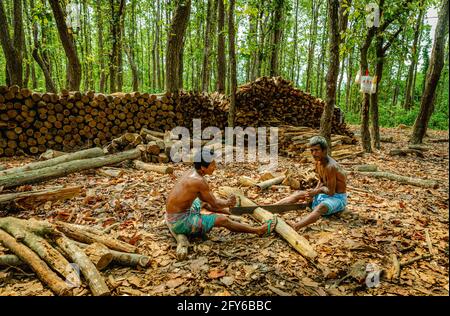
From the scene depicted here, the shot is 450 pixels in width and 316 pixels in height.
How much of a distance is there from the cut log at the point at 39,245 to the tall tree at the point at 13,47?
7.46 meters

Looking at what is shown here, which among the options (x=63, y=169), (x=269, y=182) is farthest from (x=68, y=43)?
(x=269, y=182)

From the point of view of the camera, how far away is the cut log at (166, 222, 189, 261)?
10.6 feet

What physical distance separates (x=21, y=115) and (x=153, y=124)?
3.39m

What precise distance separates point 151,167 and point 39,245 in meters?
3.76

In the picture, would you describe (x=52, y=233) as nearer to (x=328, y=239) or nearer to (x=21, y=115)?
(x=328, y=239)

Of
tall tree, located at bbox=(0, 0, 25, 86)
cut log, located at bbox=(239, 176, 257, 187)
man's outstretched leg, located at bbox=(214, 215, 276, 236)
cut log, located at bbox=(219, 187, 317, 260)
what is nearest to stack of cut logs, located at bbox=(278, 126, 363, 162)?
cut log, located at bbox=(239, 176, 257, 187)

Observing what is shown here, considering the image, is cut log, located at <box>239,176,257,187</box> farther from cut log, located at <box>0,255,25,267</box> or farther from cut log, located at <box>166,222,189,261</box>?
cut log, located at <box>0,255,25,267</box>

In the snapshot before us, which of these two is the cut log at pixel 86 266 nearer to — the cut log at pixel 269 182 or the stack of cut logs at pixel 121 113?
the cut log at pixel 269 182

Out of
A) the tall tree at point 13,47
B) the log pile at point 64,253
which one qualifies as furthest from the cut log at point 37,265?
the tall tree at point 13,47

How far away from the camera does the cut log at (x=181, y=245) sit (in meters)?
3.22

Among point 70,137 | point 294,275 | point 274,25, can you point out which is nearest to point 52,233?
point 294,275

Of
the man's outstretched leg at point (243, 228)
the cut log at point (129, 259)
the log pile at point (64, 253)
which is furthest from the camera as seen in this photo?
the man's outstretched leg at point (243, 228)

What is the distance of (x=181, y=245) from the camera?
338 centimetres

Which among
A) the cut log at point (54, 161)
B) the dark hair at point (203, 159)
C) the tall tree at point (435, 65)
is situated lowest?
the cut log at point (54, 161)
